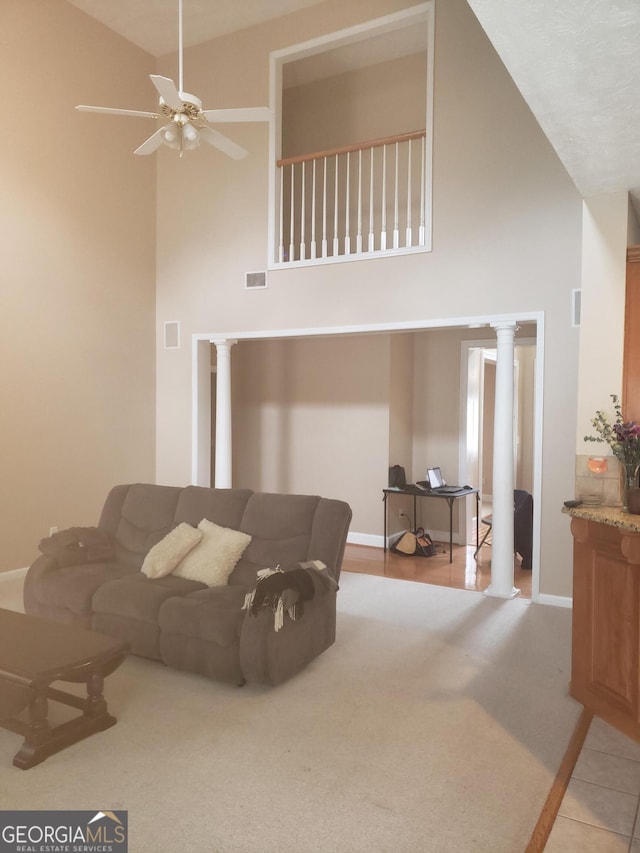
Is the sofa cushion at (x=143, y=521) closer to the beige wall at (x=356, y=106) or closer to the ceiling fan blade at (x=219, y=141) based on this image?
the ceiling fan blade at (x=219, y=141)

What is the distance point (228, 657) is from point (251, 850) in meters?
1.24

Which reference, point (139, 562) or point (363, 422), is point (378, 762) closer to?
point (139, 562)

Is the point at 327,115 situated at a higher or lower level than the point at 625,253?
higher

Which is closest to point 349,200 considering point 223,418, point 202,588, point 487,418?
point 223,418

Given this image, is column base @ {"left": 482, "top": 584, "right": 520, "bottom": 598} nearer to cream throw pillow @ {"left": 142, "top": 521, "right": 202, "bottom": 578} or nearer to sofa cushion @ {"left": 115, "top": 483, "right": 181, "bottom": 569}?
cream throw pillow @ {"left": 142, "top": 521, "right": 202, "bottom": 578}

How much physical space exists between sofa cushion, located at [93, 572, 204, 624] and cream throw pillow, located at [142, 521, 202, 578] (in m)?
0.07

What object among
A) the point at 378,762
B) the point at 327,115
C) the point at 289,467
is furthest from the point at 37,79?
→ the point at 378,762

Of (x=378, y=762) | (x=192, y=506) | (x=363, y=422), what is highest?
(x=363, y=422)

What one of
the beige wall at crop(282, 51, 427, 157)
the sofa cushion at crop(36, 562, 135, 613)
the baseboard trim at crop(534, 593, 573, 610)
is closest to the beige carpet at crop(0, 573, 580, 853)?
the sofa cushion at crop(36, 562, 135, 613)

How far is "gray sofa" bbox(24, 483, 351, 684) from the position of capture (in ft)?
11.0

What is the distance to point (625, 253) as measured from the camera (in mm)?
3541

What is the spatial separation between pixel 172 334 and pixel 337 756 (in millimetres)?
5053

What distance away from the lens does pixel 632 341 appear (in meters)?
3.61

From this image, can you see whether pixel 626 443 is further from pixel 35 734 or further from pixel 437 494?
A: pixel 437 494
